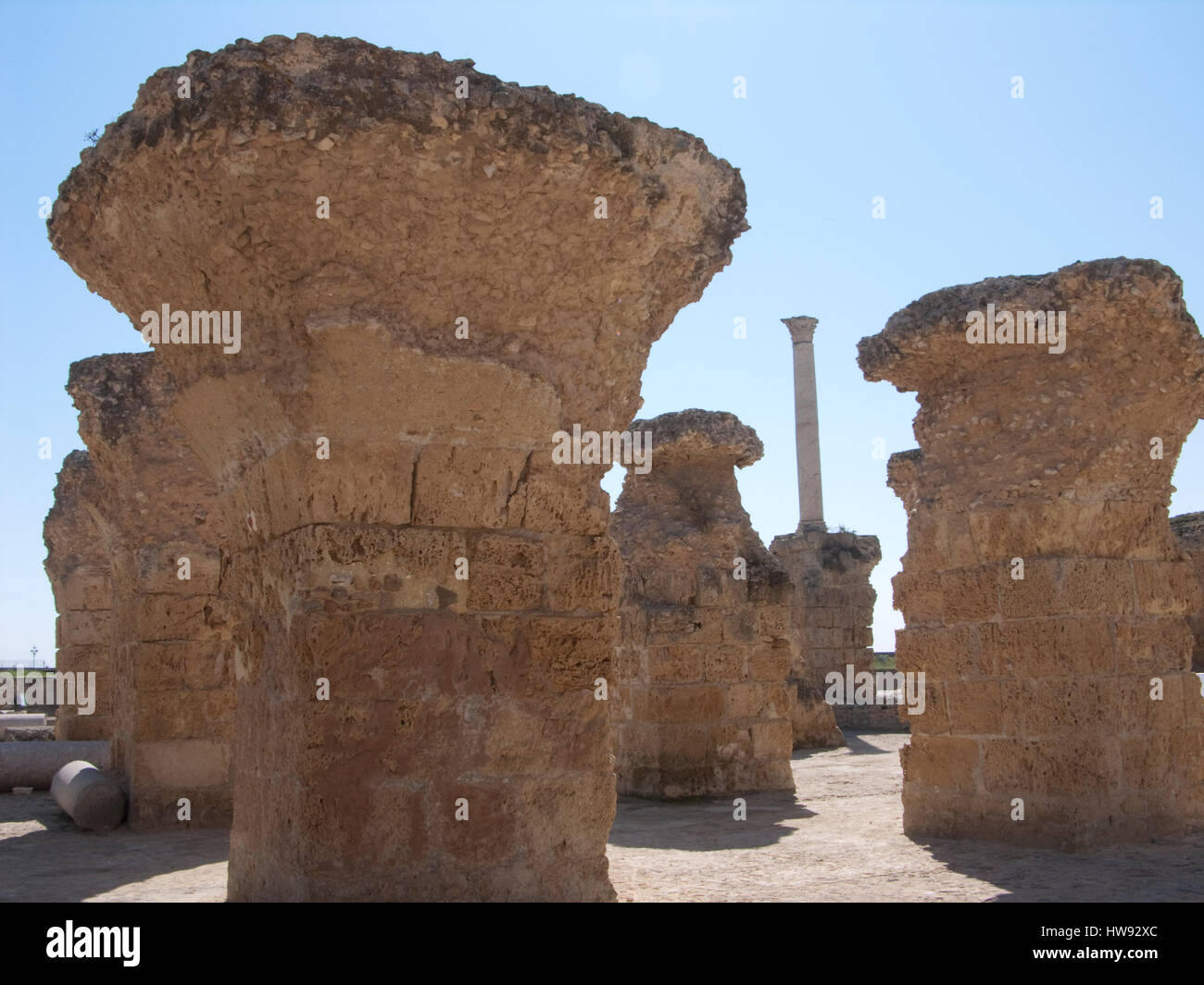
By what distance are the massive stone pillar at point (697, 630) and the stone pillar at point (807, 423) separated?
1095cm

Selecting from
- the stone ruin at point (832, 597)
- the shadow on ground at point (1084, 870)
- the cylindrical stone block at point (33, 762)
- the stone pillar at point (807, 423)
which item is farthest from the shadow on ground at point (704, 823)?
the stone pillar at point (807, 423)

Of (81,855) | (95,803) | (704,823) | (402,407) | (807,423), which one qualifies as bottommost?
(704,823)

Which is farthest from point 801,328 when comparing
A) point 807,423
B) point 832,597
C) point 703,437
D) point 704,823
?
point 704,823

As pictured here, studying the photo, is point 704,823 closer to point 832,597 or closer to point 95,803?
point 95,803

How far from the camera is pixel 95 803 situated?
7.11 metres

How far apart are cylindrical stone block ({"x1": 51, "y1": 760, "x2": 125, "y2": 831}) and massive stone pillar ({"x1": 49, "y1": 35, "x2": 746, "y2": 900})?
399 centimetres

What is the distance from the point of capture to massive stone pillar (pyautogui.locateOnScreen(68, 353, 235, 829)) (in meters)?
7.18

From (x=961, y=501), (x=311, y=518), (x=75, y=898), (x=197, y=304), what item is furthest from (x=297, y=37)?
(x=961, y=501)

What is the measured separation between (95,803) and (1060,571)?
19.6 ft

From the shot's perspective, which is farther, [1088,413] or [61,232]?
[1088,413]

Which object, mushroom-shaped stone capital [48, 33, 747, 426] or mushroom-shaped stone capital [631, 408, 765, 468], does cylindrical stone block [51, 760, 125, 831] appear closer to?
mushroom-shaped stone capital [48, 33, 747, 426]
